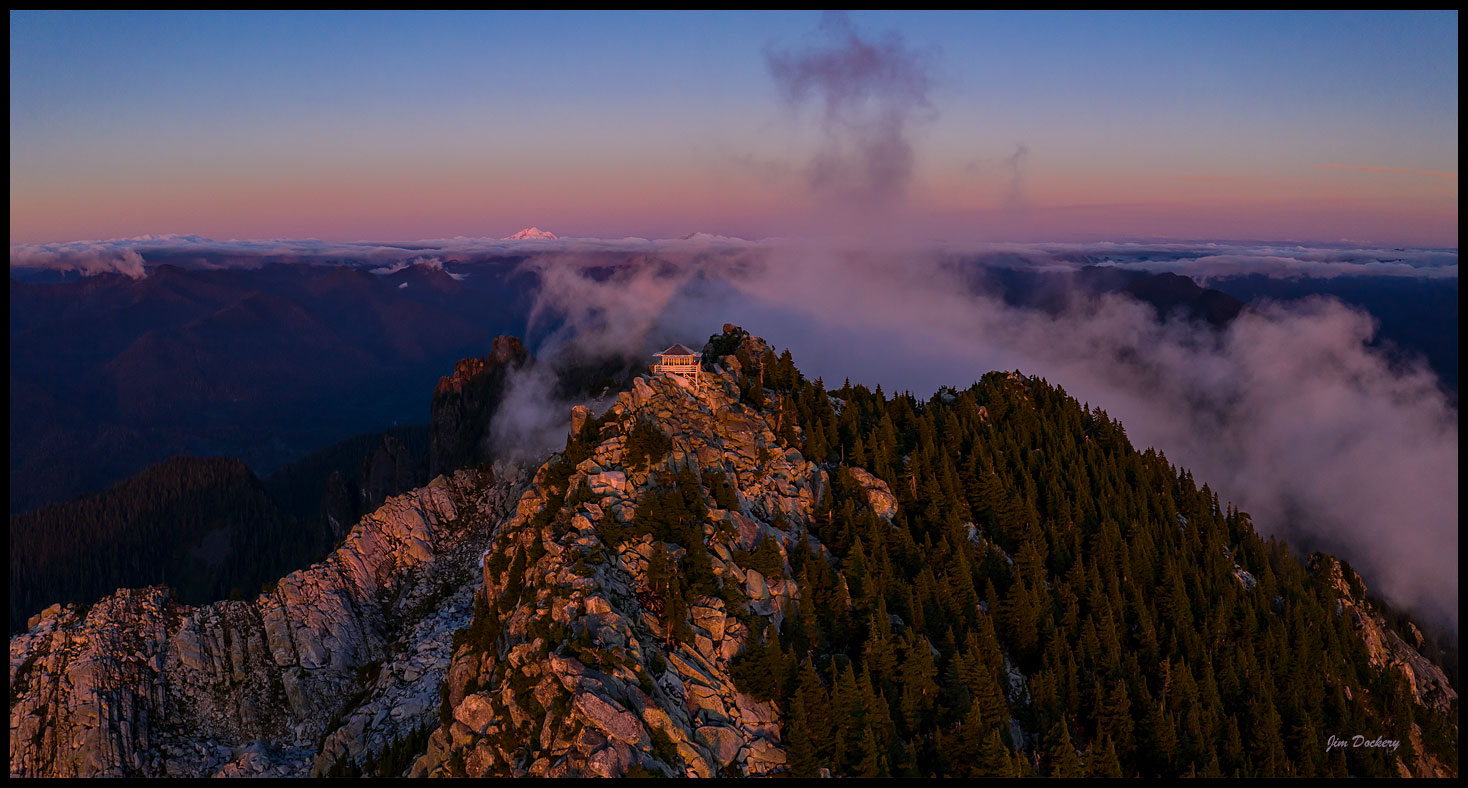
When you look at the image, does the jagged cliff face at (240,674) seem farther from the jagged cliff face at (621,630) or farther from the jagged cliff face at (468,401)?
the jagged cliff face at (468,401)

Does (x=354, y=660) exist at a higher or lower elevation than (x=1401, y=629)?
higher

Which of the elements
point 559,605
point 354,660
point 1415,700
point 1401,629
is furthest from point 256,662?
point 1401,629

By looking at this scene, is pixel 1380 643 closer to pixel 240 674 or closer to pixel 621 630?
pixel 621 630
